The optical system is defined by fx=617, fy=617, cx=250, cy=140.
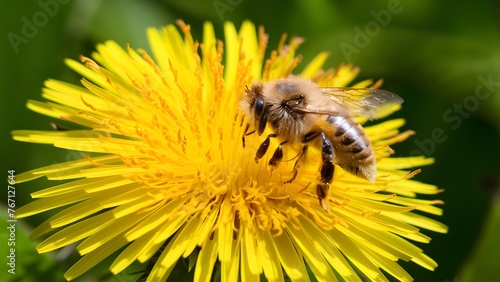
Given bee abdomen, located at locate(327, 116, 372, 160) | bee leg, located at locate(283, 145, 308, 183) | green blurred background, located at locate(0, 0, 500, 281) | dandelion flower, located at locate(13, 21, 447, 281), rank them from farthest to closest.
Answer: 1. green blurred background, located at locate(0, 0, 500, 281)
2. bee leg, located at locate(283, 145, 308, 183)
3. bee abdomen, located at locate(327, 116, 372, 160)
4. dandelion flower, located at locate(13, 21, 447, 281)

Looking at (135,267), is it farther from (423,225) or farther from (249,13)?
(249,13)

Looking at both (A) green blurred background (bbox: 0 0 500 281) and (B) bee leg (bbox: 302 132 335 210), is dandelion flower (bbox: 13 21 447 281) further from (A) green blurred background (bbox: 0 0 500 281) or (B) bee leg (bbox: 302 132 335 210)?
(A) green blurred background (bbox: 0 0 500 281)

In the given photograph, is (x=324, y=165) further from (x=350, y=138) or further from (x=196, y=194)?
(x=196, y=194)

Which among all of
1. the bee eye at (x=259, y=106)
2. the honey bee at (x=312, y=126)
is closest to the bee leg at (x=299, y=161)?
the honey bee at (x=312, y=126)

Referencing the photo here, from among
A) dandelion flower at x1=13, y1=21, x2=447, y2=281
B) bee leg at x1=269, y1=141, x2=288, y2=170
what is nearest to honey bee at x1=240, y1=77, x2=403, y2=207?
bee leg at x1=269, y1=141, x2=288, y2=170

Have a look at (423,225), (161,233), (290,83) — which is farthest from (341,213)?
(161,233)

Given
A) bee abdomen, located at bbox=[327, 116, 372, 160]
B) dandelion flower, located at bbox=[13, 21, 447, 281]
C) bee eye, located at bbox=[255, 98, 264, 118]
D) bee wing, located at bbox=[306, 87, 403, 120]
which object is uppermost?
bee wing, located at bbox=[306, 87, 403, 120]

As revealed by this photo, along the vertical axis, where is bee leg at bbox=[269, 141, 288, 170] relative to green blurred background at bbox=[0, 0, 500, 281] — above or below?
below
